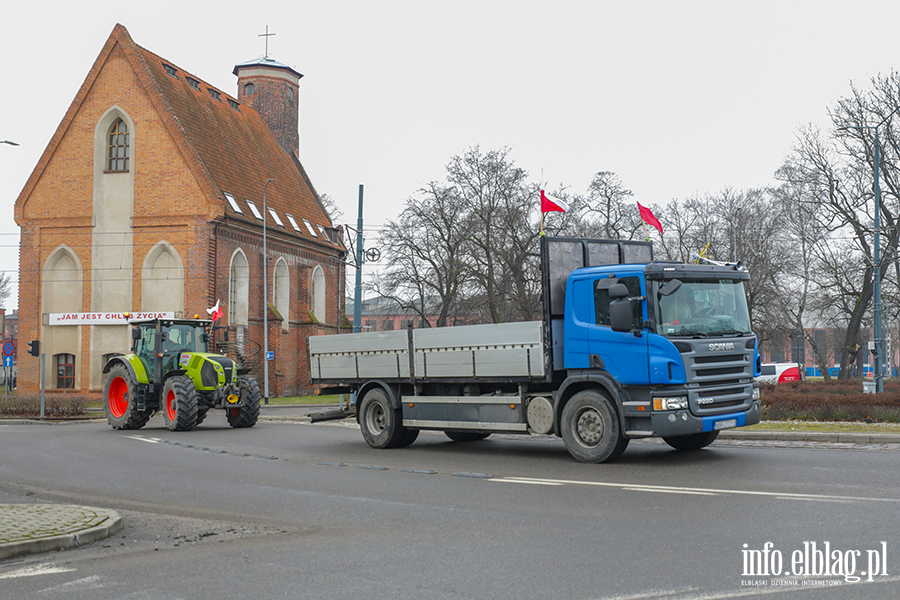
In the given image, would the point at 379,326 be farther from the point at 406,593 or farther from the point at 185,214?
the point at 406,593

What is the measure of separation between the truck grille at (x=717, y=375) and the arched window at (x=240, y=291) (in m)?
36.2

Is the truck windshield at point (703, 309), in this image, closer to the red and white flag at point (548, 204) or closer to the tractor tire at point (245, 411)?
the red and white flag at point (548, 204)

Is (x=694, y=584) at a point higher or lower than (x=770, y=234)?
lower

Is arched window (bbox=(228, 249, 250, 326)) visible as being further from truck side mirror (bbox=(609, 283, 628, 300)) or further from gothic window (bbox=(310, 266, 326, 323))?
truck side mirror (bbox=(609, 283, 628, 300))

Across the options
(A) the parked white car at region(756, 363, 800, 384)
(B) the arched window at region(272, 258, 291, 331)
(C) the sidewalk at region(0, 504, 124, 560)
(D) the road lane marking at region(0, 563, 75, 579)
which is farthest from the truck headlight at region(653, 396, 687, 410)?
(A) the parked white car at region(756, 363, 800, 384)

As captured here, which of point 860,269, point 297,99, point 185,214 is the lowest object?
point 860,269

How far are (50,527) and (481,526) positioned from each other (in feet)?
12.4

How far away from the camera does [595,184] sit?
50.4m

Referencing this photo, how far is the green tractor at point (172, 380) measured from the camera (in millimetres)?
Result: 22516

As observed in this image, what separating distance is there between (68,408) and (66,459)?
1802cm

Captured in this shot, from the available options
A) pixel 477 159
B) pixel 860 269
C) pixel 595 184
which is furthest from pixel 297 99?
pixel 860 269

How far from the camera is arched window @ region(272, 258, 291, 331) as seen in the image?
49625 mm

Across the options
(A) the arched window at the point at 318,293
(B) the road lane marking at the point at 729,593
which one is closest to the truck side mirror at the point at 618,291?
(B) the road lane marking at the point at 729,593

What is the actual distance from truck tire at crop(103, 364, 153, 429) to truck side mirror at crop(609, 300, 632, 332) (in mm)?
15044
